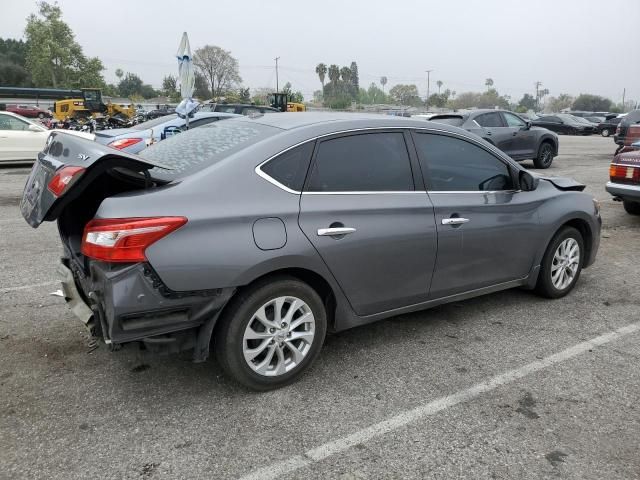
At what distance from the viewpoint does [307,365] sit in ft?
10.7

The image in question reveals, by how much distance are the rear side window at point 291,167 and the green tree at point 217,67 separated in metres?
96.2

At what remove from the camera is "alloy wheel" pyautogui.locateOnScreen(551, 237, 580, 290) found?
180 inches

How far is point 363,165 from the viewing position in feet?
11.2

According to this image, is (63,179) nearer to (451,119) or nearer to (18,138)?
(451,119)

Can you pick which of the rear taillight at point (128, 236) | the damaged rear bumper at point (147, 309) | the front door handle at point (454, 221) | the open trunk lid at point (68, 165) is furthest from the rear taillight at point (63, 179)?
the front door handle at point (454, 221)

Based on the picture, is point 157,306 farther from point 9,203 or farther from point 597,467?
point 9,203

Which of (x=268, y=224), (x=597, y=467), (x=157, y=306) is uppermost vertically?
(x=268, y=224)

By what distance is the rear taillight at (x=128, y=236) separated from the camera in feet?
8.63

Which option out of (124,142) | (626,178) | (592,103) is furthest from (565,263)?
(592,103)

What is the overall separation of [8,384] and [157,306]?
4.15ft

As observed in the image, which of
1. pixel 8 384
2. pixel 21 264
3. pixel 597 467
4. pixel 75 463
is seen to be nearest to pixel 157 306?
pixel 75 463

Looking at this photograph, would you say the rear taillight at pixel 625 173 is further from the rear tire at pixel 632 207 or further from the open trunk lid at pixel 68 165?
the open trunk lid at pixel 68 165

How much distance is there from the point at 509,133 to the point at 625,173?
622cm

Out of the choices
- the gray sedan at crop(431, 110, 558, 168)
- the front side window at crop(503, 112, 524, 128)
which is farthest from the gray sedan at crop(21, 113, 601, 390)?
the front side window at crop(503, 112, 524, 128)
